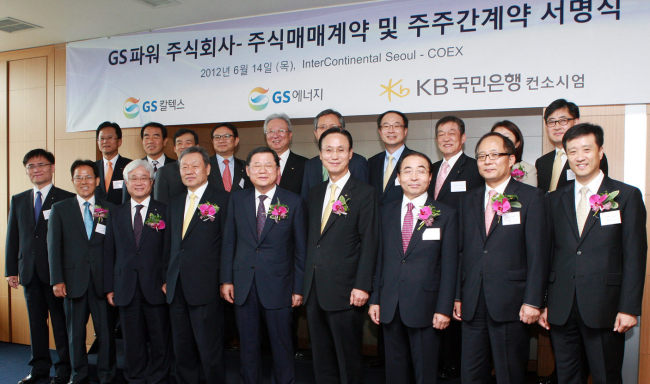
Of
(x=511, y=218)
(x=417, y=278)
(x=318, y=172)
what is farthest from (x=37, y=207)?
(x=511, y=218)

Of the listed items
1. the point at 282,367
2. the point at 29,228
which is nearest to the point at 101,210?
the point at 29,228

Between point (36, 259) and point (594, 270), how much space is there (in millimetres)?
4017

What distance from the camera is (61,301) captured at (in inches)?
161

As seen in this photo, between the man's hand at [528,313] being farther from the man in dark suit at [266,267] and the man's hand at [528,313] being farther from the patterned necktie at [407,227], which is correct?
the man in dark suit at [266,267]

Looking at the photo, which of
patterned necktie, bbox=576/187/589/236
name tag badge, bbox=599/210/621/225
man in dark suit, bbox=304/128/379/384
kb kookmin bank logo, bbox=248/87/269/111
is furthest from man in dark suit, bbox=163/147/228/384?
name tag badge, bbox=599/210/621/225

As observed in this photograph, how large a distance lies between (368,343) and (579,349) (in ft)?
8.38

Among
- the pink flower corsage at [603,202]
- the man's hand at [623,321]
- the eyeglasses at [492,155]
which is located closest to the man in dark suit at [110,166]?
the eyeglasses at [492,155]

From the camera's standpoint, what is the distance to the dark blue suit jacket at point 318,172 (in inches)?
144

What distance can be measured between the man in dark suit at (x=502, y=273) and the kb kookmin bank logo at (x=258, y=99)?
7.45 ft

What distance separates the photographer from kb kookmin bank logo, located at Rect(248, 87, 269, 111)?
4.47m

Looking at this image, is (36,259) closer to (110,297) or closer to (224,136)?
(110,297)

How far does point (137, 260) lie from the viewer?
349cm

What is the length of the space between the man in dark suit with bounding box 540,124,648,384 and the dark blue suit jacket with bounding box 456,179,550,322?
12 cm

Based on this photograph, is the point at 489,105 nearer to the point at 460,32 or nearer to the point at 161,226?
the point at 460,32
